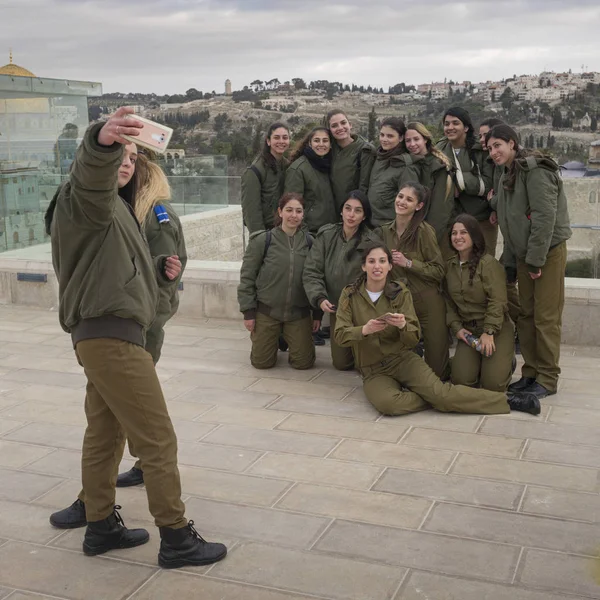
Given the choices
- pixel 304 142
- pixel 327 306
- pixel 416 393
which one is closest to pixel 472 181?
Result: pixel 304 142

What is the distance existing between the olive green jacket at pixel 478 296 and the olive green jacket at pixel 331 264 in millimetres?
693

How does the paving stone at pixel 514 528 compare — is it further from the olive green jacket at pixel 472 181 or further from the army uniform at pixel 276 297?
the olive green jacket at pixel 472 181

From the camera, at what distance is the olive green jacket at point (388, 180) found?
654cm

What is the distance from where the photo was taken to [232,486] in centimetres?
439

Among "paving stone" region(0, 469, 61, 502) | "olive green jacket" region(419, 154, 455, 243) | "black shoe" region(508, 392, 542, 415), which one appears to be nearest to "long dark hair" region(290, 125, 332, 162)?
"olive green jacket" region(419, 154, 455, 243)

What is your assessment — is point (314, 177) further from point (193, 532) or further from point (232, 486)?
point (193, 532)

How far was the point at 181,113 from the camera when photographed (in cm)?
6956

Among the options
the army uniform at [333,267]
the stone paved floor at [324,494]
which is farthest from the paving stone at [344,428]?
the army uniform at [333,267]

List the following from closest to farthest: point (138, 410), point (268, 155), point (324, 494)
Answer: point (138, 410) < point (324, 494) < point (268, 155)

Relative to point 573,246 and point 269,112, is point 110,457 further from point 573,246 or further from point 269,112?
point 269,112

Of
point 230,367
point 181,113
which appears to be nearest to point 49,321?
point 230,367

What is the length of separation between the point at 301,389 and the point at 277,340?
66cm

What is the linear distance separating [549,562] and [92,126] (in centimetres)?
240

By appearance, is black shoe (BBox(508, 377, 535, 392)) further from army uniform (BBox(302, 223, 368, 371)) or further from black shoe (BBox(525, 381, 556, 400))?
army uniform (BBox(302, 223, 368, 371))
